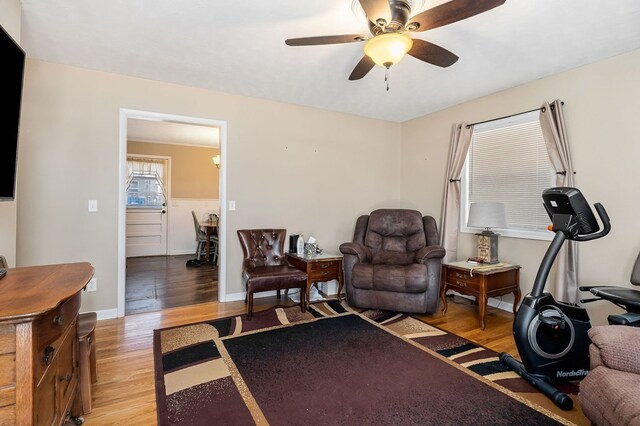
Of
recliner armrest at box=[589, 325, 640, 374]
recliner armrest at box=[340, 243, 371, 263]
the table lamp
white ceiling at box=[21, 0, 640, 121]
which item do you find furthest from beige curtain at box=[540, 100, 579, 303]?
recliner armrest at box=[340, 243, 371, 263]

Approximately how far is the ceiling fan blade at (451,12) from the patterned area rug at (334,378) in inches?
84.3

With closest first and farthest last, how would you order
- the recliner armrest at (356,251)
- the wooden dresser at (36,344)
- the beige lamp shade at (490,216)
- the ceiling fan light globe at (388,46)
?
the wooden dresser at (36,344) < the ceiling fan light globe at (388,46) < the beige lamp shade at (490,216) < the recliner armrest at (356,251)

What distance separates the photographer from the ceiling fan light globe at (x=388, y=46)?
1.83 m

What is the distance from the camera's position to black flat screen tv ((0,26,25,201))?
138 cm

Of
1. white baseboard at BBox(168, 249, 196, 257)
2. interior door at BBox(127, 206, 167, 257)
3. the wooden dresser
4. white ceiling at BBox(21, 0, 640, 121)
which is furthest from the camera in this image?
white baseboard at BBox(168, 249, 196, 257)

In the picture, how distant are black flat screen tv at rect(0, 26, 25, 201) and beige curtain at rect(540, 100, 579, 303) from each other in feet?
13.0

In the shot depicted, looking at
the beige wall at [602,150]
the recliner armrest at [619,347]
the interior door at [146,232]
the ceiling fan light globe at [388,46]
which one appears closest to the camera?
the recliner armrest at [619,347]

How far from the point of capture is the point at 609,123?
267 centimetres

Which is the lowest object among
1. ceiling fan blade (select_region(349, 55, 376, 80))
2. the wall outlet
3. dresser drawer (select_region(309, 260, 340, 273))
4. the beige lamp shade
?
the wall outlet

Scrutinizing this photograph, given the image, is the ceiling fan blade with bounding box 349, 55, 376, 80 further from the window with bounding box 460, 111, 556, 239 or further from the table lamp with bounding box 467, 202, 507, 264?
the window with bounding box 460, 111, 556, 239

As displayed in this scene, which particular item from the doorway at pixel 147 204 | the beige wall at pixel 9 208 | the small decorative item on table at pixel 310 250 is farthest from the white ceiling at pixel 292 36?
the doorway at pixel 147 204

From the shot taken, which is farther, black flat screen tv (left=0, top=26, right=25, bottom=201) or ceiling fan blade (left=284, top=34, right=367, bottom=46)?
ceiling fan blade (left=284, top=34, right=367, bottom=46)

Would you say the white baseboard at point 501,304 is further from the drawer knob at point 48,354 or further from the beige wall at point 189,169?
the beige wall at point 189,169

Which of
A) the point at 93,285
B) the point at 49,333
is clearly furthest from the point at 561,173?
the point at 93,285
